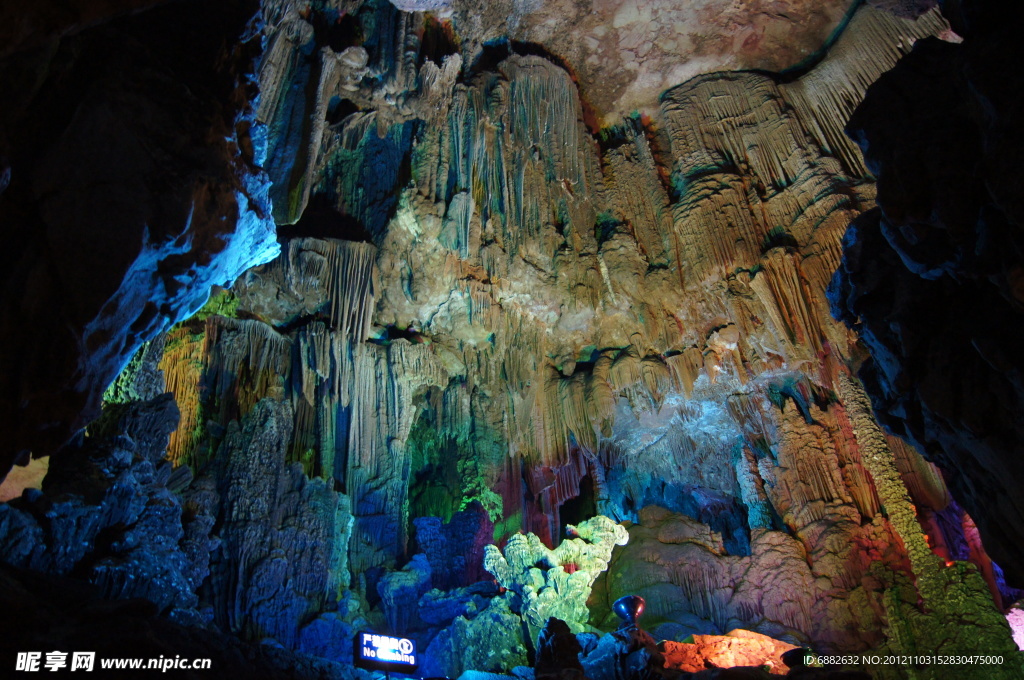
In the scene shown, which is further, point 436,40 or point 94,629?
point 436,40

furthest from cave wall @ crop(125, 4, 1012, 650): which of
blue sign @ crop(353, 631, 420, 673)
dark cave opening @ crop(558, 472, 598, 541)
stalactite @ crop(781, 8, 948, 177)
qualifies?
blue sign @ crop(353, 631, 420, 673)

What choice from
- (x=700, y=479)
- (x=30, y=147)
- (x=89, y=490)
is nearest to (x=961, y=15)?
(x=30, y=147)

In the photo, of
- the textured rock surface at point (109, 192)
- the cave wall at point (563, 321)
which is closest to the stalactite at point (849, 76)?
the cave wall at point (563, 321)

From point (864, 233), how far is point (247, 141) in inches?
191

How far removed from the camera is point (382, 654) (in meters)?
6.84

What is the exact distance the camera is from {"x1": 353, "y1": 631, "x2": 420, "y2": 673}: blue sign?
672 cm

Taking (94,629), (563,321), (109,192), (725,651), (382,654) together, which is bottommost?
(725,651)

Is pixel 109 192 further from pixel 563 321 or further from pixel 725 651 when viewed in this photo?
pixel 725 651

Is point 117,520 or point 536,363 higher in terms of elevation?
point 536,363

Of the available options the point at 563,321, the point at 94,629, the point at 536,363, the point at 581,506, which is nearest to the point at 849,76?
the point at 563,321

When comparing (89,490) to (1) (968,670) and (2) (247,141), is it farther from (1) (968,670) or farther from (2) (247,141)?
(1) (968,670)

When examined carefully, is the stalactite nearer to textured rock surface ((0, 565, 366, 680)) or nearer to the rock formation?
the rock formation

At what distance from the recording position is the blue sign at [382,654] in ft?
22.1

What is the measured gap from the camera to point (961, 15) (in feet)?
11.2
